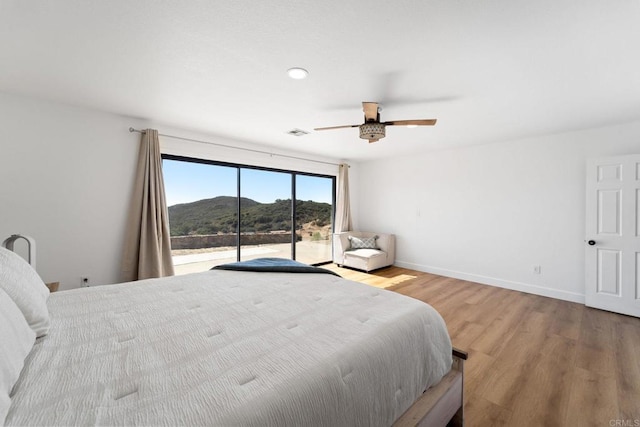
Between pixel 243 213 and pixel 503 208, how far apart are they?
435cm

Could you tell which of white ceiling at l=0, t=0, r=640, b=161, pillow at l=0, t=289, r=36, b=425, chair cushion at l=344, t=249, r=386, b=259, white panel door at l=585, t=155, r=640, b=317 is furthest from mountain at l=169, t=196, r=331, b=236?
white panel door at l=585, t=155, r=640, b=317

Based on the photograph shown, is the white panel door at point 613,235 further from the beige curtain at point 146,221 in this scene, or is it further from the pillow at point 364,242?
the beige curtain at point 146,221

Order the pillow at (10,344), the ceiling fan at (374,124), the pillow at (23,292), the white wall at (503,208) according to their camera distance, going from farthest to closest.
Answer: the white wall at (503,208) < the ceiling fan at (374,124) < the pillow at (23,292) < the pillow at (10,344)

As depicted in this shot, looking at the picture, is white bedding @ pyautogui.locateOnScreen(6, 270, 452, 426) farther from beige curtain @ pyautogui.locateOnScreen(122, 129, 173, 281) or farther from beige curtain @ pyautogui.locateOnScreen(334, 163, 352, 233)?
beige curtain @ pyautogui.locateOnScreen(334, 163, 352, 233)

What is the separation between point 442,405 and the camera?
4.48 feet

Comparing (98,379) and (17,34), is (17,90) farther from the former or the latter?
(98,379)

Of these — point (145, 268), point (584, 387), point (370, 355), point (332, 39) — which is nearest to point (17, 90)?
point (145, 268)

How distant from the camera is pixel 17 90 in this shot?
2479mm

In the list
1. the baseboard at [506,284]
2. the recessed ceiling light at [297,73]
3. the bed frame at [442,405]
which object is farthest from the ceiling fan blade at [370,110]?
the baseboard at [506,284]

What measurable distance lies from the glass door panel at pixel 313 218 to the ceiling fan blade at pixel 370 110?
280cm

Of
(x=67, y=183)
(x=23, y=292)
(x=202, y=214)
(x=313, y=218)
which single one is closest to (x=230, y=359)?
(x=23, y=292)

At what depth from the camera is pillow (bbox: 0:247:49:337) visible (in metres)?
1.12

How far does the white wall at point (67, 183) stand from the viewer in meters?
2.60

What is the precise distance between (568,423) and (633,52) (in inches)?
98.7
